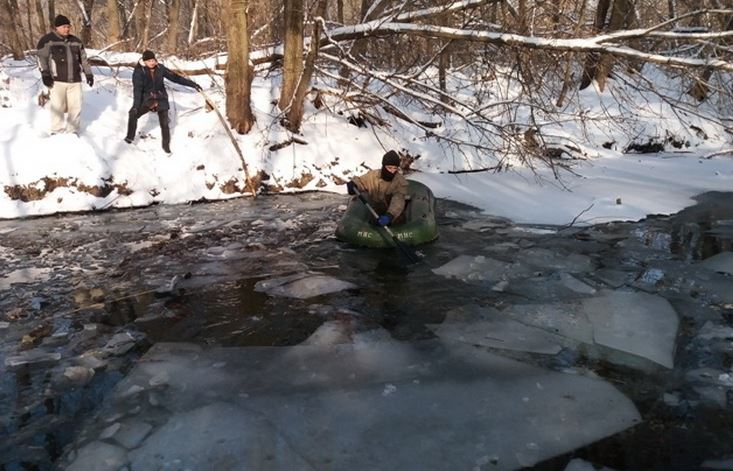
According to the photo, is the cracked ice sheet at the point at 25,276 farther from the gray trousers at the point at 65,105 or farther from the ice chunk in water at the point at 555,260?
the ice chunk in water at the point at 555,260

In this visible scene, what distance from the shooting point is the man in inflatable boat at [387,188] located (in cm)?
670

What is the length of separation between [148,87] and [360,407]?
299 inches

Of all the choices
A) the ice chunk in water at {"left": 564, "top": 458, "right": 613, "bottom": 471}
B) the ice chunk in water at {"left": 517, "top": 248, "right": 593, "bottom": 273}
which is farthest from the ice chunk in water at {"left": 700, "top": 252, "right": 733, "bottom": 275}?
the ice chunk in water at {"left": 564, "top": 458, "right": 613, "bottom": 471}

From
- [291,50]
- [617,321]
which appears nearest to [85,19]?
[291,50]

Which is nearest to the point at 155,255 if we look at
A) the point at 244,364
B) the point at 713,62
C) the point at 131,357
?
the point at 131,357

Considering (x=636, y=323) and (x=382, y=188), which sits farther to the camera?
(x=382, y=188)

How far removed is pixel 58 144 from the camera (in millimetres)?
8688

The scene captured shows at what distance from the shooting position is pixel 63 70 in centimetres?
844

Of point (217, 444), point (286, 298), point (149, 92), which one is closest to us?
point (217, 444)

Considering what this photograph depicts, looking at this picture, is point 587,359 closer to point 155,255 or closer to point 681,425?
point 681,425

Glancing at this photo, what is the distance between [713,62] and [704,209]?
2.61 meters

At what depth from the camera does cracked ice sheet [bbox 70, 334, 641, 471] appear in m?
2.93

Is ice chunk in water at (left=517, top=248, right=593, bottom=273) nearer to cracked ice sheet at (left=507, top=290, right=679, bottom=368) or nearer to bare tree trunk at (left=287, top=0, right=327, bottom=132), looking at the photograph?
cracked ice sheet at (left=507, top=290, right=679, bottom=368)

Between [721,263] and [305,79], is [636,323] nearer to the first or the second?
[721,263]
